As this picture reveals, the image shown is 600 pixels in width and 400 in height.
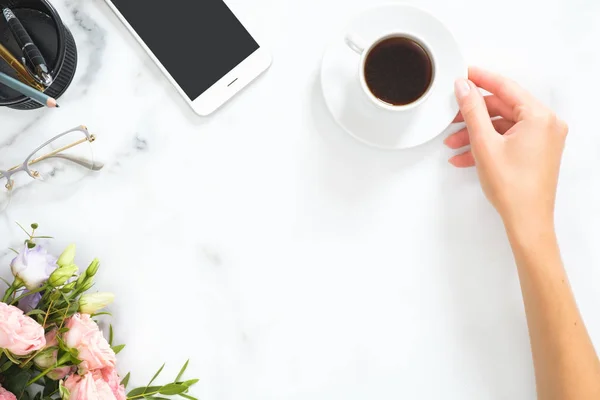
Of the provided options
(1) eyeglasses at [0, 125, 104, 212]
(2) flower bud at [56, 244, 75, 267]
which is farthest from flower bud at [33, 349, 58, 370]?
(1) eyeglasses at [0, 125, 104, 212]

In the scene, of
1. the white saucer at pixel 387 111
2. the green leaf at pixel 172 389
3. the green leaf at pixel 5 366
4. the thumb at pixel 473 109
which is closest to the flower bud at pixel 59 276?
the green leaf at pixel 5 366

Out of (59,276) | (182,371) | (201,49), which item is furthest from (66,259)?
(201,49)

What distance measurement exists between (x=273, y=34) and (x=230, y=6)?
0.26 ft

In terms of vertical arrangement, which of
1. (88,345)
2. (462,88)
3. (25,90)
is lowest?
(462,88)

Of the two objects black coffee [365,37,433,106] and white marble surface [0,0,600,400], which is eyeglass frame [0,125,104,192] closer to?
white marble surface [0,0,600,400]

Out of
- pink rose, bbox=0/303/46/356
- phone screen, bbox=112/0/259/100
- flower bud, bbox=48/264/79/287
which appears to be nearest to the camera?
pink rose, bbox=0/303/46/356

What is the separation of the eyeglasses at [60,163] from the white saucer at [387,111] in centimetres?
39

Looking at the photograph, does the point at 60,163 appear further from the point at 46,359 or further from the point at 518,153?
the point at 518,153

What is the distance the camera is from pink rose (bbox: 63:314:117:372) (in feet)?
2.18

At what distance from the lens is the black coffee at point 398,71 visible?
2.58 ft

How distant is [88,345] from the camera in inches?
26.1

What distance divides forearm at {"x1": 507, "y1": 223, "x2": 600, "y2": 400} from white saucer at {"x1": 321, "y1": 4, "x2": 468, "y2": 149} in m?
0.20

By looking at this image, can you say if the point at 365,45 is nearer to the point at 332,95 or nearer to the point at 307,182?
the point at 332,95

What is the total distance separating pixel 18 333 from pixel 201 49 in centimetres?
47
